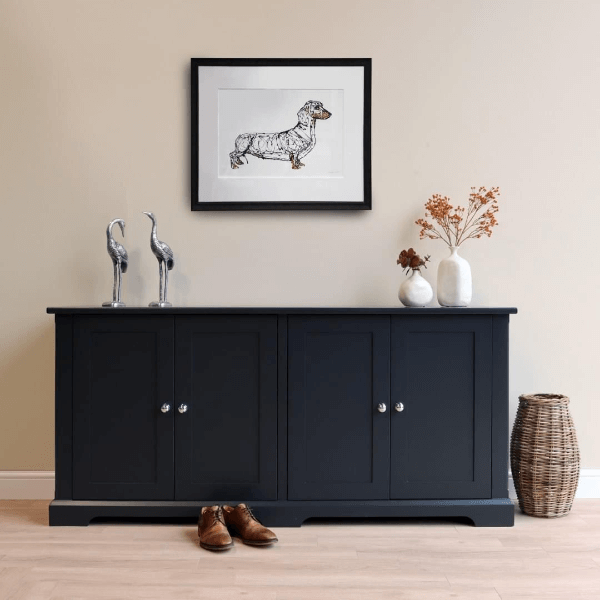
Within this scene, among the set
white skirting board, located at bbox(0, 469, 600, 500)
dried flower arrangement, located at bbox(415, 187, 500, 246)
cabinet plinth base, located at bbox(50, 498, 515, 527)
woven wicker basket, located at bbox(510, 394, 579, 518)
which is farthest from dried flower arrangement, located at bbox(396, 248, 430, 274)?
white skirting board, located at bbox(0, 469, 600, 500)

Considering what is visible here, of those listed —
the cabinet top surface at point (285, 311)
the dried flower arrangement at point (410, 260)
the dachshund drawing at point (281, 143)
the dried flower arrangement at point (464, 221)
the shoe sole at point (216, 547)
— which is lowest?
the shoe sole at point (216, 547)

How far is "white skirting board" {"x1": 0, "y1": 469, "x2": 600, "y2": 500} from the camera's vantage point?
9.55 ft

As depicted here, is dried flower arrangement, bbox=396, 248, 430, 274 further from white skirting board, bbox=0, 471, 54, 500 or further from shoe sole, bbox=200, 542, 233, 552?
white skirting board, bbox=0, 471, 54, 500

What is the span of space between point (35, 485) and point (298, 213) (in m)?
1.70

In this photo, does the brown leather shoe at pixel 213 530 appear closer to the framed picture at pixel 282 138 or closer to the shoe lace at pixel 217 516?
the shoe lace at pixel 217 516

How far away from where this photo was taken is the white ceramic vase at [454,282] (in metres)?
2.68

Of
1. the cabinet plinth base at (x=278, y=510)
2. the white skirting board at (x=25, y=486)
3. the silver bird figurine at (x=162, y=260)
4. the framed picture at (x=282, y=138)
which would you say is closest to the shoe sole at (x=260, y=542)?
the cabinet plinth base at (x=278, y=510)

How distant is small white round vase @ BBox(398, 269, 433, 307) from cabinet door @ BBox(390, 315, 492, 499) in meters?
0.14

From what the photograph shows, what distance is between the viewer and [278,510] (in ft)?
8.21

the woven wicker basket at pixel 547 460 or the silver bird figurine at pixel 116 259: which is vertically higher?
the silver bird figurine at pixel 116 259

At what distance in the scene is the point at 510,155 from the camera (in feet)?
9.66

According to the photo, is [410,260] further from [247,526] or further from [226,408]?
[247,526]

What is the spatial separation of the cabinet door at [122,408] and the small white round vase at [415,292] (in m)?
0.95

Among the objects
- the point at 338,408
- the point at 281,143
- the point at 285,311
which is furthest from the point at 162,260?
the point at 338,408
